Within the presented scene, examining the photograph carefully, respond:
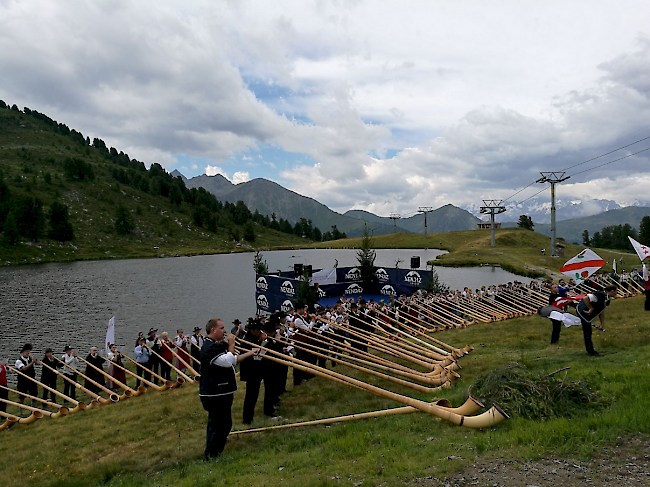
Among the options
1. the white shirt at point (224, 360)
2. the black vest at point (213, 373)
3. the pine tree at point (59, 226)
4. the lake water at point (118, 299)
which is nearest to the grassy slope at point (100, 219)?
the pine tree at point (59, 226)

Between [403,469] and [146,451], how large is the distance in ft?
19.2

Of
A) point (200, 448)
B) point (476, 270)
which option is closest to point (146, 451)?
point (200, 448)

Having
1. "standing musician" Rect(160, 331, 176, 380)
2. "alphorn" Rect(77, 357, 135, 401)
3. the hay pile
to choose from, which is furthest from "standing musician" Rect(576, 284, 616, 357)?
"standing musician" Rect(160, 331, 176, 380)

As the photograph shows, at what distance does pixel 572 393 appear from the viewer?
803 cm

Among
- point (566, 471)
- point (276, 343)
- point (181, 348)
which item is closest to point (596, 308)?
point (566, 471)

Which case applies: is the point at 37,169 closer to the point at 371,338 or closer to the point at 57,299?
the point at 57,299

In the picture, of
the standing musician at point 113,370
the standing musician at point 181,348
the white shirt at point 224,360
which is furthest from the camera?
the standing musician at point 181,348

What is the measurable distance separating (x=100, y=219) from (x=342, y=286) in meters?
135

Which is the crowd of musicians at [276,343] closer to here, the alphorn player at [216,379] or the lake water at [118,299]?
the alphorn player at [216,379]

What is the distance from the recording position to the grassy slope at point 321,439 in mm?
6605

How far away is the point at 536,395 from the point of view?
7.89m

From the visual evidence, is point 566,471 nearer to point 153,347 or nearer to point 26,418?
point 26,418

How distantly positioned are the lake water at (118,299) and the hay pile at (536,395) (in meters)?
31.9

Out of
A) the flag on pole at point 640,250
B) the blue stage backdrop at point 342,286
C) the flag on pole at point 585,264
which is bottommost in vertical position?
the blue stage backdrop at point 342,286
